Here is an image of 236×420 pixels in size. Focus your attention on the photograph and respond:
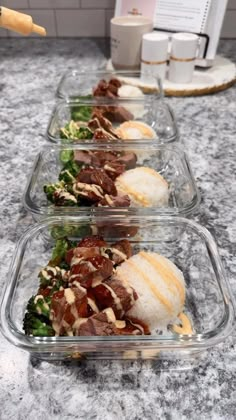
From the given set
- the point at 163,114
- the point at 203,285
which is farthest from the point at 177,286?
the point at 163,114

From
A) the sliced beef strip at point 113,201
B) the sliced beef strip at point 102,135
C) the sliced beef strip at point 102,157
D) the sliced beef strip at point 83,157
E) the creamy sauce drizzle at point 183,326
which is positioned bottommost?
the sliced beef strip at point 102,135

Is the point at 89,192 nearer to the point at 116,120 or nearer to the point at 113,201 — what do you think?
the point at 113,201

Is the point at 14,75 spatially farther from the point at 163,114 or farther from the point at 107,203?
the point at 107,203

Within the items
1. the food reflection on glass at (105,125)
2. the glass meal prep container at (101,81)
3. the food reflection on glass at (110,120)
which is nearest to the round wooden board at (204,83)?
the glass meal prep container at (101,81)

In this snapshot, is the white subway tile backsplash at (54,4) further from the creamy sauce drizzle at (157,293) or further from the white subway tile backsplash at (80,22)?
the creamy sauce drizzle at (157,293)

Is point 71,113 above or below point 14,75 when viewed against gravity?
above

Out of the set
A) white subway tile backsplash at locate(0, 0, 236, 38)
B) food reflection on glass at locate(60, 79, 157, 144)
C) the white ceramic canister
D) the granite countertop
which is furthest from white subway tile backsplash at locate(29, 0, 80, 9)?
food reflection on glass at locate(60, 79, 157, 144)
